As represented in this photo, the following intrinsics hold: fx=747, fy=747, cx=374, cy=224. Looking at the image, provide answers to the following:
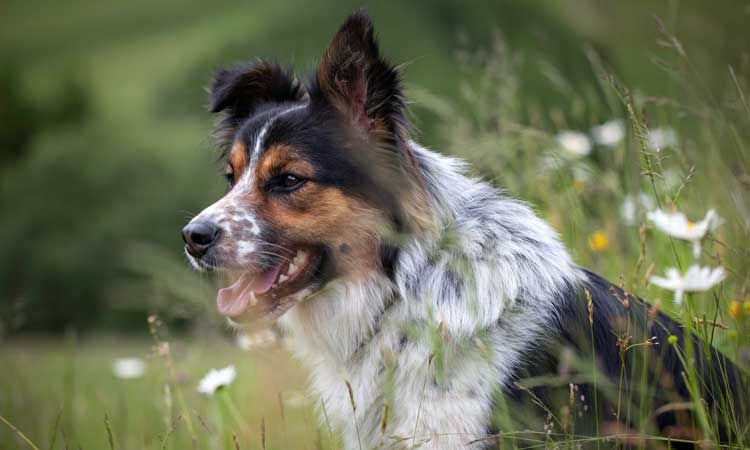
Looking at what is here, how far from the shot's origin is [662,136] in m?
3.93

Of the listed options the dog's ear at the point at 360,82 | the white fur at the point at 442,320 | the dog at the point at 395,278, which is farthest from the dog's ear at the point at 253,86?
the white fur at the point at 442,320

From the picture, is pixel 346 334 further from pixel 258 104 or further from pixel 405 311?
pixel 258 104

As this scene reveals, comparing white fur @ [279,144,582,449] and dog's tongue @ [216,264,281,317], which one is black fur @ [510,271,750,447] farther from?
dog's tongue @ [216,264,281,317]

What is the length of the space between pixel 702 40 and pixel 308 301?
123 inches

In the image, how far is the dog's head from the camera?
2.97 m

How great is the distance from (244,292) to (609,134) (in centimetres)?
294

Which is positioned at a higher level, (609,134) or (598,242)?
(609,134)

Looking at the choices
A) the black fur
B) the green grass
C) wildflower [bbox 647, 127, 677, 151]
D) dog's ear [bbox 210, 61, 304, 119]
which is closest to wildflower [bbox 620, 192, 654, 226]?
wildflower [bbox 647, 127, 677, 151]

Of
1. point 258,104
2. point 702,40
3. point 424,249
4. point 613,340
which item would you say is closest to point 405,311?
point 424,249

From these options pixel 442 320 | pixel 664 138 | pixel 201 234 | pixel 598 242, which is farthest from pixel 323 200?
pixel 664 138

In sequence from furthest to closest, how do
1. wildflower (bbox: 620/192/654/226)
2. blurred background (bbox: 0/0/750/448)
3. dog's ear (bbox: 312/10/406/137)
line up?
blurred background (bbox: 0/0/750/448) → wildflower (bbox: 620/192/654/226) → dog's ear (bbox: 312/10/406/137)

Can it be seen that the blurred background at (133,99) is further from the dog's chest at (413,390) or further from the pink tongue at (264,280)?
the dog's chest at (413,390)

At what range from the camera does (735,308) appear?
2.83 meters

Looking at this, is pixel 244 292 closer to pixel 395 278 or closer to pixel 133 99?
pixel 395 278
